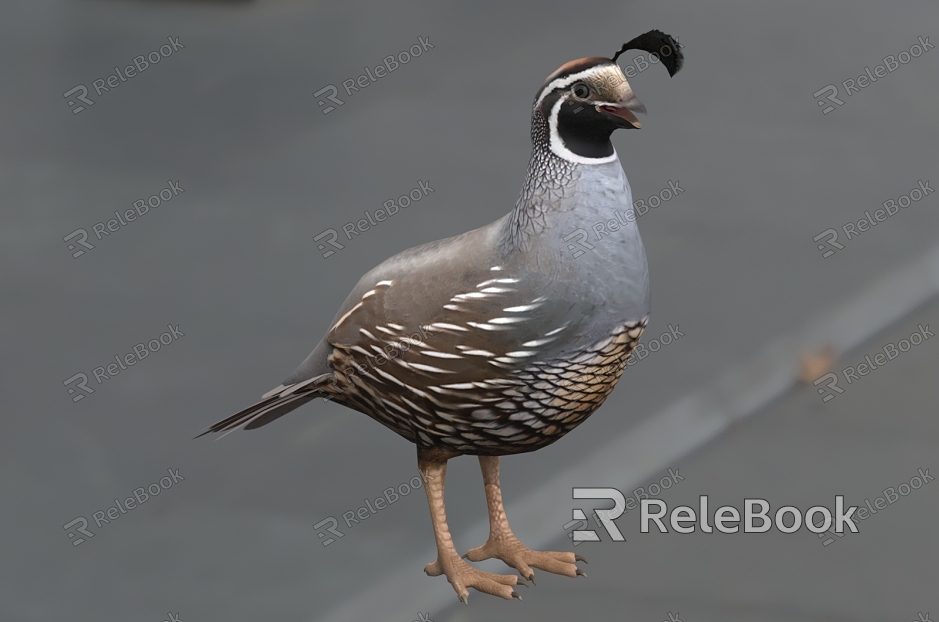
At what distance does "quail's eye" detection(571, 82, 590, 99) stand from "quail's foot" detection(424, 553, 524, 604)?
153 centimetres

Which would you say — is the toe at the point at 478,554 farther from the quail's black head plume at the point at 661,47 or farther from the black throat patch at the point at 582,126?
the quail's black head plume at the point at 661,47

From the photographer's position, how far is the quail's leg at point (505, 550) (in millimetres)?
4539

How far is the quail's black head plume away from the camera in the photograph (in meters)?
3.96

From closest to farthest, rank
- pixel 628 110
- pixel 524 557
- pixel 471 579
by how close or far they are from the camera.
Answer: pixel 628 110, pixel 471 579, pixel 524 557

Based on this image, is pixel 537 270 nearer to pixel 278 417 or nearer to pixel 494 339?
pixel 494 339

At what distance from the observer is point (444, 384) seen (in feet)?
13.4

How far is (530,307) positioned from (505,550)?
3.31 ft

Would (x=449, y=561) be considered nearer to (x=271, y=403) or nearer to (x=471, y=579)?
(x=471, y=579)

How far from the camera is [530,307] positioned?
3971mm

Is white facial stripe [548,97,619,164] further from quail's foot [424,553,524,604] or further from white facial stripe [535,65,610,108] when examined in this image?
quail's foot [424,553,524,604]

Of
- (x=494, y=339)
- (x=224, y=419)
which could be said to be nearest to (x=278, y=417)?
(x=224, y=419)

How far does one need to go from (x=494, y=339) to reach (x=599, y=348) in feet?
1.00

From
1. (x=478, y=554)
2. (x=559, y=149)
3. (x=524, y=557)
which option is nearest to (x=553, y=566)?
(x=524, y=557)

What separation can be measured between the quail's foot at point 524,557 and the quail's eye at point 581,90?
1.51 m
